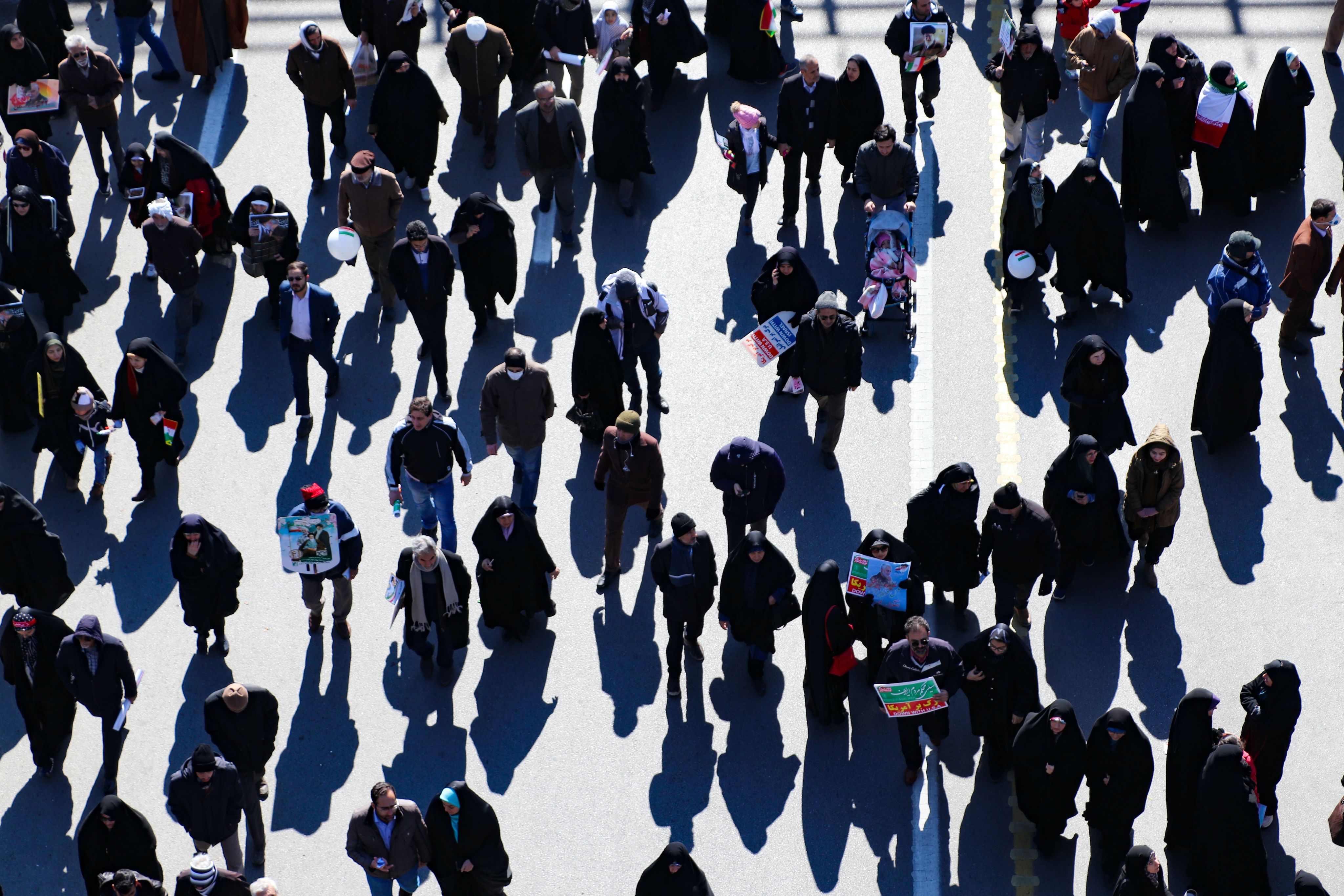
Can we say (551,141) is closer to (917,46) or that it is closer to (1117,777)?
(917,46)

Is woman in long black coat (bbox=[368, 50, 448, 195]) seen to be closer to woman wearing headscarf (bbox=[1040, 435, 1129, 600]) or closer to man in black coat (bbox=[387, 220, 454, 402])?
man in black coat (bbox=[387, 220, 454, 402])

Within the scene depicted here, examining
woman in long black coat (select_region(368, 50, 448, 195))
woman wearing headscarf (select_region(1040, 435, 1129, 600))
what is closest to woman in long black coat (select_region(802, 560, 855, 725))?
woman wearing headscarf (select_region(1040, 435, 1129, 600))

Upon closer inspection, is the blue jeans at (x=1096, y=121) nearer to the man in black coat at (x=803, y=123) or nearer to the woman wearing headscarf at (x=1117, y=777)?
the man in black coat at (x=803, y=123)

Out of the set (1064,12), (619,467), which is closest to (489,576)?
(619,467)

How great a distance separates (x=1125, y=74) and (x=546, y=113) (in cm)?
566

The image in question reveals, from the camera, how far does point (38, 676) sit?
14.1m

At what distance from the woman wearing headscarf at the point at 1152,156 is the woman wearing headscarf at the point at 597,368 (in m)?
5.51

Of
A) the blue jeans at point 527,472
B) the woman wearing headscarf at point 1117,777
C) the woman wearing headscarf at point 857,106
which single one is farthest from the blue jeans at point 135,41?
the woman wearing headscarf at point 1117,777

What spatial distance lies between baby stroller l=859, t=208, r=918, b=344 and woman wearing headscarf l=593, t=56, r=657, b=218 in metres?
2.64

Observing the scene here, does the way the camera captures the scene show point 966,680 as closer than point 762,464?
Yes

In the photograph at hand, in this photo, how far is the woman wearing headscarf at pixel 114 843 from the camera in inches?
509

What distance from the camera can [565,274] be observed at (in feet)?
60.8

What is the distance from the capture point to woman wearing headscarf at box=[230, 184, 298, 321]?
17422 mm

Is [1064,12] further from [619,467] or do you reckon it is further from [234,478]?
[234,478]
